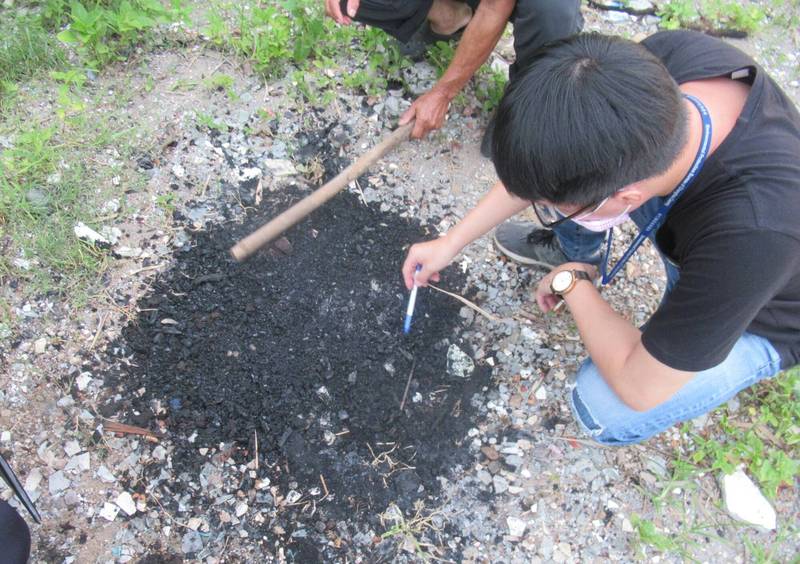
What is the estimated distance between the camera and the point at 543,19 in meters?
2.48

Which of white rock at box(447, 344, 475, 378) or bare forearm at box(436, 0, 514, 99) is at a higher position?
bare forearm at box(436, 0, 514, 99)

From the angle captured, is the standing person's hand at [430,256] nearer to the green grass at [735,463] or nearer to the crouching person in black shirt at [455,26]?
A: the crouching person in black shirt at [455,26]

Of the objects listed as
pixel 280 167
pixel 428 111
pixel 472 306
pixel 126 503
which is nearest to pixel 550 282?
pixel 472 306

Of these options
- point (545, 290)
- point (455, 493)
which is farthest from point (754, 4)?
point (455, 493)

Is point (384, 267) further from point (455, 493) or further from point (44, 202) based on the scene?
point (44, 202)

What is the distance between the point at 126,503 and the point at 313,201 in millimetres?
1244

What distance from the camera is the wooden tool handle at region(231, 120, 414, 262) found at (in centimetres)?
217

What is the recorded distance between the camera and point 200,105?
9.25 ft

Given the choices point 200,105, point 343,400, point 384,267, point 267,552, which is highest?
point 200,105

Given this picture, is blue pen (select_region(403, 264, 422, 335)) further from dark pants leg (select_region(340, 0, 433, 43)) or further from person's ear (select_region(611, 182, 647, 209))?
dark pants leg (select_region(340, 0, 433, 43))

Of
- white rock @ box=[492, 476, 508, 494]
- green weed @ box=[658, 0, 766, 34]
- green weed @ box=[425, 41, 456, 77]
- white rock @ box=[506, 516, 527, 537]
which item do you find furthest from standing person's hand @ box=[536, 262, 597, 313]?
green weed @ box=[658, 0, 766, 34]

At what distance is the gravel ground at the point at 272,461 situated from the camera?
199 centimetres

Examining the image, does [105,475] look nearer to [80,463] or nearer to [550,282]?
[80,463]

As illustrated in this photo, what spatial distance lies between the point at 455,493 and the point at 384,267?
93cm
